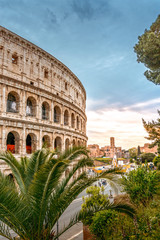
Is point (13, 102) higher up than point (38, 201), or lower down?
higher up

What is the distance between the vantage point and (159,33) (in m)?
16.8

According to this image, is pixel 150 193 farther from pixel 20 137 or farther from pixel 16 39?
pixel 16 39

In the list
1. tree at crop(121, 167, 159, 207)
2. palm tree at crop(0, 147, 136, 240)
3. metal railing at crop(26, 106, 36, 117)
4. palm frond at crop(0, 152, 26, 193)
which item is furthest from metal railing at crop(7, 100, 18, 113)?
palm tree at crop(0, 147, 136, 240)

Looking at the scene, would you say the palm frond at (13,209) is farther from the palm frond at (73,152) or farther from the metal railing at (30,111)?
the metal railing at (30,111)

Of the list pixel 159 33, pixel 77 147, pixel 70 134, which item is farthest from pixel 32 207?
pixel 70 134

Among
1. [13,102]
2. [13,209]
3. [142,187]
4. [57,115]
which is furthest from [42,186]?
[57,115]

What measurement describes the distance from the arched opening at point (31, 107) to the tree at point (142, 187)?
15.7 meters

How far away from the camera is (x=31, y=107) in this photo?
24.5m

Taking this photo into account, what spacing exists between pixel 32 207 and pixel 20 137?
15904mm

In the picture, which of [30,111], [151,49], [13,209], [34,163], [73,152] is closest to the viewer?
[13,209]

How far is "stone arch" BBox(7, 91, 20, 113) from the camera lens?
2214 cm

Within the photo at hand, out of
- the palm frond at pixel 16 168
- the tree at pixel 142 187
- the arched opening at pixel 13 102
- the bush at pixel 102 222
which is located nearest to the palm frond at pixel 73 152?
the palm frond at pixel 16 168

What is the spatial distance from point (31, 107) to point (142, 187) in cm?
1739

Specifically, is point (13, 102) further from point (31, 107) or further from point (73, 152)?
point (73, 152)
